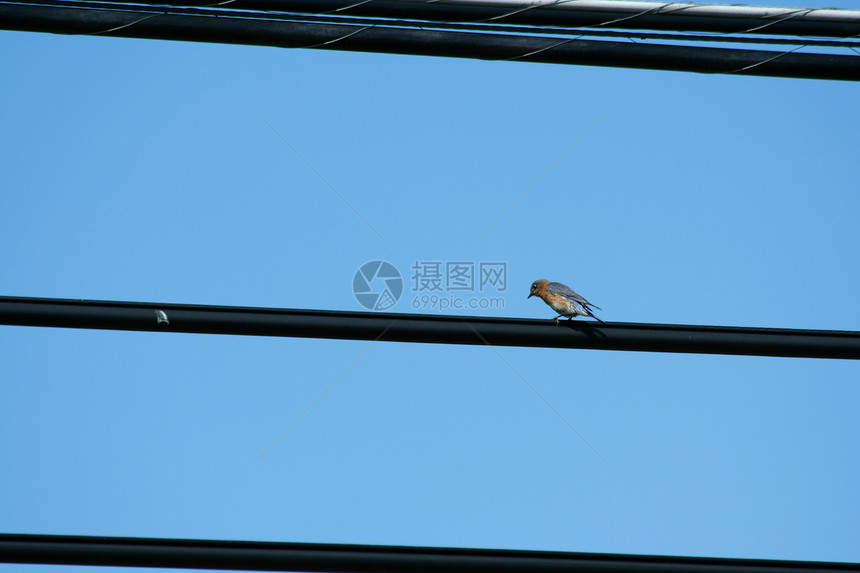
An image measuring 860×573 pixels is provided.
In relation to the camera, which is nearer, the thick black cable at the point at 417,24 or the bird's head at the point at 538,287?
the thick black cable at the point at 417,24

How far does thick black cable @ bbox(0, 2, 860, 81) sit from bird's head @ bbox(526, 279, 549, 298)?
17.2ft

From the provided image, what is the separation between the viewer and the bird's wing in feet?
27.7

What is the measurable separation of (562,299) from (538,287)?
1183mm

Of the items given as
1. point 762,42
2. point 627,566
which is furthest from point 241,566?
point 762,42

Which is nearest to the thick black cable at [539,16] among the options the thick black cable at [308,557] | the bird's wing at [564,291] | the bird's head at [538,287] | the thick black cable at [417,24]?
the thick black cable at [417,24]

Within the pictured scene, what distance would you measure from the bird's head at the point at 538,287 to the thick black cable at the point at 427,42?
17.2 feet

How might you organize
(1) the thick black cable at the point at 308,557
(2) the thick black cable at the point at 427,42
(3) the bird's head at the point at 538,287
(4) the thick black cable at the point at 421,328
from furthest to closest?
1. (3) the bird's head at the point at 538,287
2. (2) the thick black cable at the point at 427,42
3. (4) the thick black cable at the point at 421,328
4. (1) the thick black cable at the point at 308,557

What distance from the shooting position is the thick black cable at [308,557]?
412 cm

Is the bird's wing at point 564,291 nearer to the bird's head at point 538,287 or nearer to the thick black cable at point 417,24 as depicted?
the bird's head at point 538,287

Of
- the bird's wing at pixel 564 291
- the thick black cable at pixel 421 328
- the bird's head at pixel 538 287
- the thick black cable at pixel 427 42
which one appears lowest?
the bird's head at pixel 538 287

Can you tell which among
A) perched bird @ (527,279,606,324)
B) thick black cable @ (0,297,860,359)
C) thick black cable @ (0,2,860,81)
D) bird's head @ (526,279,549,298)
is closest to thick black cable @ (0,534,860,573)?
thick black cable @ (0,297,860,359)

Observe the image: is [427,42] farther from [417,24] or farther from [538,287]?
[538,287]

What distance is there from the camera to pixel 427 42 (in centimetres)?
463

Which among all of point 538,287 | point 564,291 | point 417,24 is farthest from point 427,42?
point 538,287
